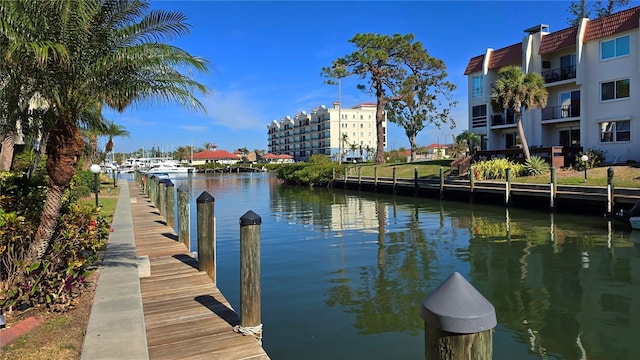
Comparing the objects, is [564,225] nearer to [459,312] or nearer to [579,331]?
[579,331]

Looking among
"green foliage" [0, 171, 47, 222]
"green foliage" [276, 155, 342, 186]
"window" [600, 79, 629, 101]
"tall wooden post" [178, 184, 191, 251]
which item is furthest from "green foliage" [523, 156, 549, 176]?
"green foliage" [0, 171, 47, 222]

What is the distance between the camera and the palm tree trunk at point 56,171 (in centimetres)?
670

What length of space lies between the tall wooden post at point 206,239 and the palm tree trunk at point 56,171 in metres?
2.41

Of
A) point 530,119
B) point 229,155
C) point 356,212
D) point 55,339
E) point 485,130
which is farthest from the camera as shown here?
point 229,155

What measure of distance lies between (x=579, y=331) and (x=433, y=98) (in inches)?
1981

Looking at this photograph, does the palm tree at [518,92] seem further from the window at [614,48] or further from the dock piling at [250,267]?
the dock piling at [250,267]

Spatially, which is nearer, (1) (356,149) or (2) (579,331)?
(2) (579,331)

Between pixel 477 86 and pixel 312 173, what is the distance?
58.7 ft

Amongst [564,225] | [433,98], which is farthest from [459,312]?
[433,98]

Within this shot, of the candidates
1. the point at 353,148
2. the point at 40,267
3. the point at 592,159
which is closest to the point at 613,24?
the point at 592,159

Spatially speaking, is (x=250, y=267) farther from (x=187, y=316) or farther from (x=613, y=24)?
(x=613, y=24)

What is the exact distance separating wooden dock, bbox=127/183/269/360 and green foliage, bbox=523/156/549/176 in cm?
2486

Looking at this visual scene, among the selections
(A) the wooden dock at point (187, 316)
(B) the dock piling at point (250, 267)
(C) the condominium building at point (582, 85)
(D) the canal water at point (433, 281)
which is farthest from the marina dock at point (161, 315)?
(C) the condominium building at point (582, 85)

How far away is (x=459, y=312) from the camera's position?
227 centimetres
